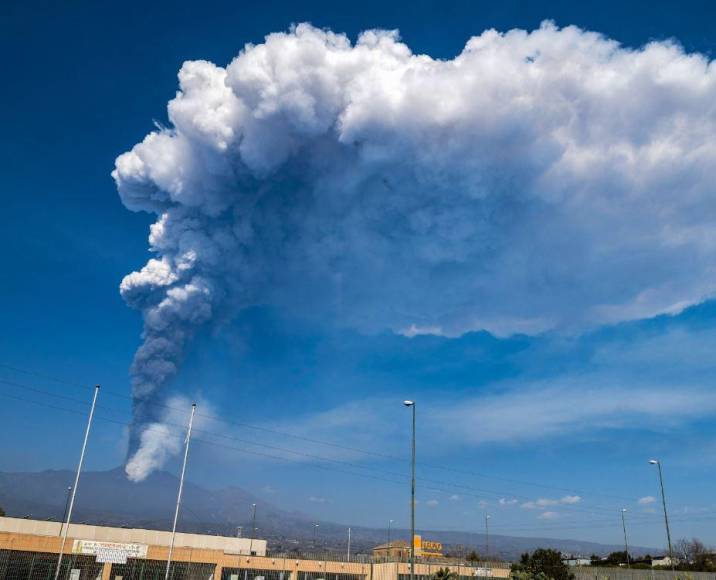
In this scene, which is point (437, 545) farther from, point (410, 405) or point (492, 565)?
point (410, 405)

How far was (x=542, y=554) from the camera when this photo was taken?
5041cm

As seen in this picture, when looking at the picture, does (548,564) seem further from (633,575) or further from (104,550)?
(104,550)

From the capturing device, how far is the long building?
42688mm

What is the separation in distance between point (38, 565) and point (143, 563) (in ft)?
26.5

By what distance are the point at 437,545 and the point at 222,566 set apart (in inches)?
2351

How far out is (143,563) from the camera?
4428 cm

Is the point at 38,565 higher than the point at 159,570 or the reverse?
higher

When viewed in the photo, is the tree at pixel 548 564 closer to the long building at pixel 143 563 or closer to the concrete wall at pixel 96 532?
the long building at pixel 143 563

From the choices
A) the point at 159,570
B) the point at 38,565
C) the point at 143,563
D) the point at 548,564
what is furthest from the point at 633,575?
the point at 38,565

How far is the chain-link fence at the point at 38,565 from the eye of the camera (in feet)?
140

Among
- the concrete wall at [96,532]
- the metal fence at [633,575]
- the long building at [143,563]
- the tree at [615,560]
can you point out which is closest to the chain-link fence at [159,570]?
the long building at [143,563]

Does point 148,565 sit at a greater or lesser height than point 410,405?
lesser

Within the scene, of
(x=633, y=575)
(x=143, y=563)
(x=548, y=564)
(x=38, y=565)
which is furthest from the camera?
(x=633, y=575)

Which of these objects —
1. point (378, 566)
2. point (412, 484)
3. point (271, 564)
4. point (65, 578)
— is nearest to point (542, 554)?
point (378, 566)
